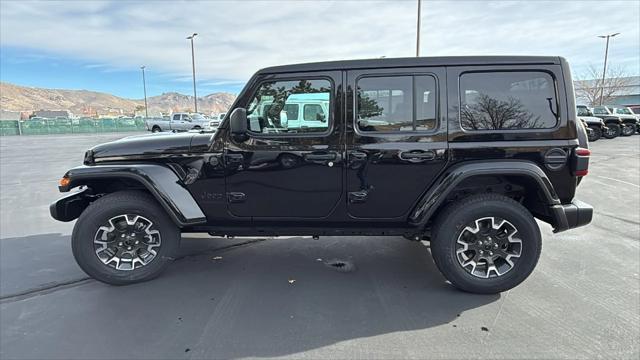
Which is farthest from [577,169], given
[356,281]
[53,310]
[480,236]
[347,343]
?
[53,310]

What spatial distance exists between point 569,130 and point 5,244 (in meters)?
6.21

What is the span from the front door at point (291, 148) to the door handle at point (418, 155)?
56 cm

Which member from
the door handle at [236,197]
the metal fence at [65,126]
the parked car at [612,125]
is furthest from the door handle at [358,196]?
the metal fence at [65,126]

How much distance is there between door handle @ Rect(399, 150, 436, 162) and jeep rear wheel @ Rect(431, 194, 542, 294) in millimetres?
498

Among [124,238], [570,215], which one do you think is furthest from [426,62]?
[124,238]

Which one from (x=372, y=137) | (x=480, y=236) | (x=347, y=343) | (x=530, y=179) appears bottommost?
(x=347, y=343)

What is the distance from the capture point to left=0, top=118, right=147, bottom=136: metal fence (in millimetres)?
38031

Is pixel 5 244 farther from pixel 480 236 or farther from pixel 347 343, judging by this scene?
pixel 480 236

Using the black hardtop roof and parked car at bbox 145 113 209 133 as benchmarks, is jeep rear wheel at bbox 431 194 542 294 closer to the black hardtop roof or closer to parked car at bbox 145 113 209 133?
the black hardtop roof

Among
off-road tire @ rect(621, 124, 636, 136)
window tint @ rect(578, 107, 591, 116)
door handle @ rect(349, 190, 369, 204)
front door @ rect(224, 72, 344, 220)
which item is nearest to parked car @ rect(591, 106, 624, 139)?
window tint @ rect(578, 107, 591, 116)

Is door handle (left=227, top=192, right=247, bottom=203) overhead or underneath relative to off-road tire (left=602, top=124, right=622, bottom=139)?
underneath

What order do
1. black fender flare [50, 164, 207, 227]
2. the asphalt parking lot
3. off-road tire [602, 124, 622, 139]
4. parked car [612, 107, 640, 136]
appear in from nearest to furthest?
the asphalt parking lot < black fender flare [50, 164, 207, 227] < off-road tire [602, 124, 622, 139] < parked car [612, 107, 640, 136]

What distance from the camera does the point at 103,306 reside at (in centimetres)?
316

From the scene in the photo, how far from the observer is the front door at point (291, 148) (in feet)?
11.1
